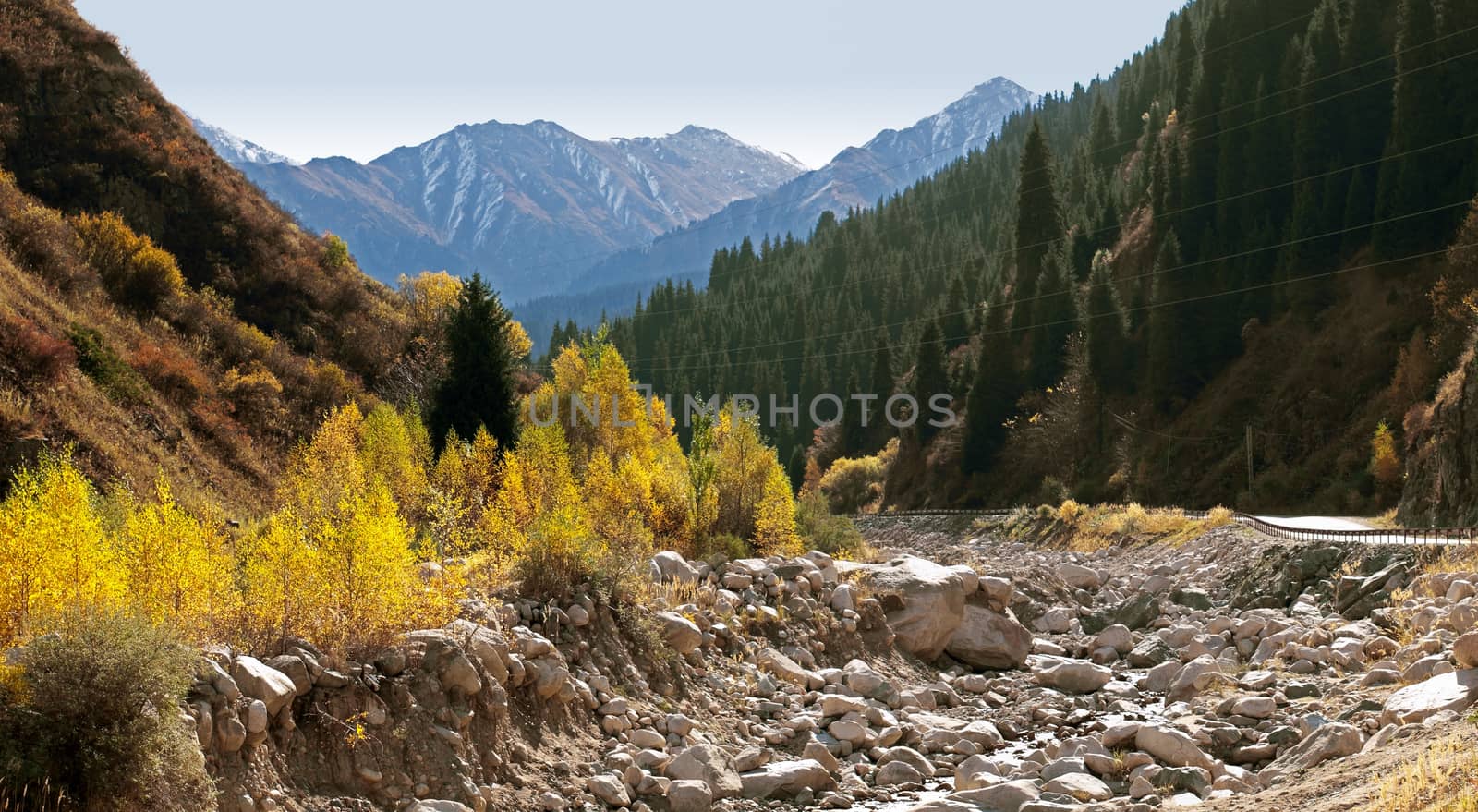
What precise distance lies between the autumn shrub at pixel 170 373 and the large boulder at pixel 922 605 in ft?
77.1

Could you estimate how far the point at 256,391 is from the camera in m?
38.3

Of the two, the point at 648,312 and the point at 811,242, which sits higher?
the point at 811,242

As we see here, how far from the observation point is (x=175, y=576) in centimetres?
1147

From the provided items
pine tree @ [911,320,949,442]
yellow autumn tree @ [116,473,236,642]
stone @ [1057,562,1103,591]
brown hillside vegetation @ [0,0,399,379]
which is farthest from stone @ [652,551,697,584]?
pine tree @ [911,320,949,442]

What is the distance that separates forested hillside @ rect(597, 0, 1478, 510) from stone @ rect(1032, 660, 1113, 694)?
2674cm

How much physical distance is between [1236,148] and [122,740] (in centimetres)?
7027

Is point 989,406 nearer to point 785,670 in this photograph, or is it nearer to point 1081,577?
point 1081,577

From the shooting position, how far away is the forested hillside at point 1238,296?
50406mm

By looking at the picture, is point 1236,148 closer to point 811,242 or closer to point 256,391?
point 256,391

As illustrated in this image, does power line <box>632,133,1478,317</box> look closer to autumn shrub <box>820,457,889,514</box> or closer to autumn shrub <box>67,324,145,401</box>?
autumn shrub <box>820,457,889,514</box>

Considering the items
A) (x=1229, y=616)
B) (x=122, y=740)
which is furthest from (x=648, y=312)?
(x=122, y=740)

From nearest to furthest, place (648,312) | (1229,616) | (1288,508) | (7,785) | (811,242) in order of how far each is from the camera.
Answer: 1. (7,785)
2. (1229,616)
3. (1288,508)
4. (648,312)
5. (811,242)

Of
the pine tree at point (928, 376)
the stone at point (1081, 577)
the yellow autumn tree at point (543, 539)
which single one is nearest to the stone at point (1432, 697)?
the yellow autumn tree at point (543, 539)

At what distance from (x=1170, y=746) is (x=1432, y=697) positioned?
112 inches
